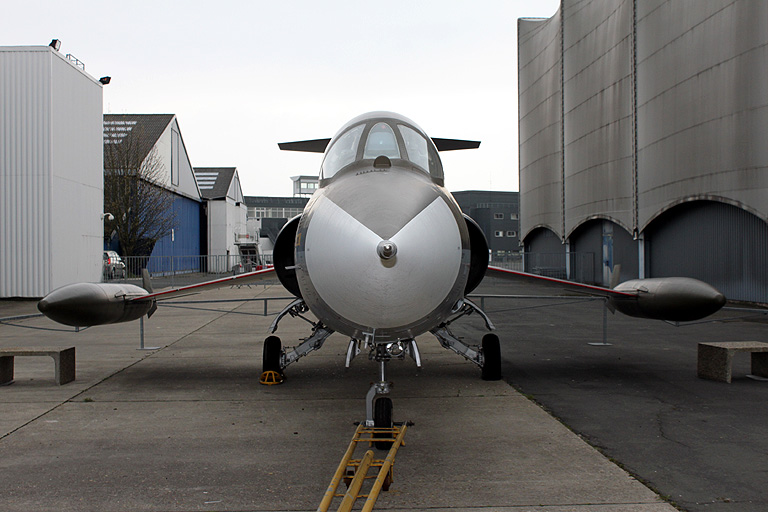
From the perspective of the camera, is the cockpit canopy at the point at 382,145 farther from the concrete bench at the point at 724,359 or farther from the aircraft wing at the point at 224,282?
the concrete bench at the point at 724,359

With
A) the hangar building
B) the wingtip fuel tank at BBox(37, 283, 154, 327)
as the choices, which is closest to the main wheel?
the wingtip fuel tank at BBox(37, 283, 154, 327)

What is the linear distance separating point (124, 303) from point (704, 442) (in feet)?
24.1

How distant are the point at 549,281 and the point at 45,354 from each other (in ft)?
22.7

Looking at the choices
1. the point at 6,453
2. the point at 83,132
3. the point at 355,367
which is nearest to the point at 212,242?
the point at 83,132

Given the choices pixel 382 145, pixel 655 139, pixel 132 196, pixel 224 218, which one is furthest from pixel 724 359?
pixel 224 218

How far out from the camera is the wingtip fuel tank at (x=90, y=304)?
25.6ft

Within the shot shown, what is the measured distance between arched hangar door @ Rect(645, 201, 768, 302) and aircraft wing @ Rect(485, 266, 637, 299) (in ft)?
40.7

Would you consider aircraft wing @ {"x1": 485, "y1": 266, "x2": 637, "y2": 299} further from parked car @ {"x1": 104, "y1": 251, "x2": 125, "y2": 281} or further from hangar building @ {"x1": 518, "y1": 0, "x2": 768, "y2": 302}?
parked car @ {"x1": 104, "y1": 251, "x2": 125, "y2": 281}

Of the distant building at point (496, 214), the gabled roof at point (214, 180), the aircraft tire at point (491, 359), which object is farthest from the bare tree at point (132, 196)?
the distant building at point (496, 214)

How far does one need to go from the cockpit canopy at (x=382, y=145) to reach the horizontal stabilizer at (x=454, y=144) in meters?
2.96

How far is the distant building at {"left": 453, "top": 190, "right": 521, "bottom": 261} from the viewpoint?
234 feet

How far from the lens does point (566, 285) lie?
316 inches

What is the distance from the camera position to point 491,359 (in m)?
8.20

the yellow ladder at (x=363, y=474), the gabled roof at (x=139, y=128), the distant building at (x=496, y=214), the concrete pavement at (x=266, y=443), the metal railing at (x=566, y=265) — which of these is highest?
the gabled roof at (x=139, y=128)
